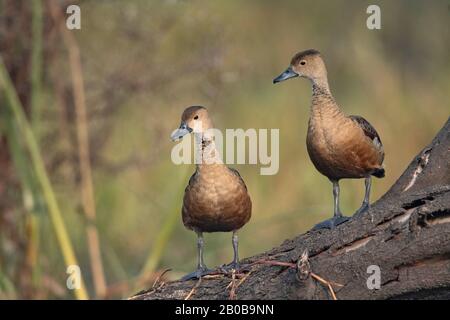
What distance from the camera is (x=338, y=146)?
14.4ft

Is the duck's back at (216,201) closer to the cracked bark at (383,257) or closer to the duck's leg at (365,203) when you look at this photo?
the cracked bark at (383,257)

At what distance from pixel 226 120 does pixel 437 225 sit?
6591mm

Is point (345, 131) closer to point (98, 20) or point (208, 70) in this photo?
point (208, 70)

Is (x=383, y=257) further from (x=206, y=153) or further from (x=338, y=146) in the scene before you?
(x=206, y=153)

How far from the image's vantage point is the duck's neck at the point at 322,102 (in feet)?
14.7

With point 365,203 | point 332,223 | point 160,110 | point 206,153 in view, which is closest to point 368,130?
point 365,203

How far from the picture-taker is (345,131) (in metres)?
4.46

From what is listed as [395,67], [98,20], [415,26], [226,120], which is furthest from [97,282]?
[415,26]

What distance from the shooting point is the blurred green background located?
22.8ft

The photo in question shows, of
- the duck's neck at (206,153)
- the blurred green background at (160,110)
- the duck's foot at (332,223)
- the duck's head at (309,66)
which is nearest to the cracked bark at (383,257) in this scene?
the duck's foot at (332,223)

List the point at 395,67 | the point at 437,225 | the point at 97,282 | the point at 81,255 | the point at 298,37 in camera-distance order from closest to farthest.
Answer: the point at 437,225 < the point at 97,282 < the point at 81,255 < the point at 395,67 < the point at 298,37

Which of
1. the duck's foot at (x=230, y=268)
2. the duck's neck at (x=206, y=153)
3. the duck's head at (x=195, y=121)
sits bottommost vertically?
the duck's foot at (x=230, y=268)

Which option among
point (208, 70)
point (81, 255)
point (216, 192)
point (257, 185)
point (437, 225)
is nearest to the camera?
point (437, 225)

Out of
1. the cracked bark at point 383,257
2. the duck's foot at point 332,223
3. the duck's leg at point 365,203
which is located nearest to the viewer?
the cracked bark at point 383,257
